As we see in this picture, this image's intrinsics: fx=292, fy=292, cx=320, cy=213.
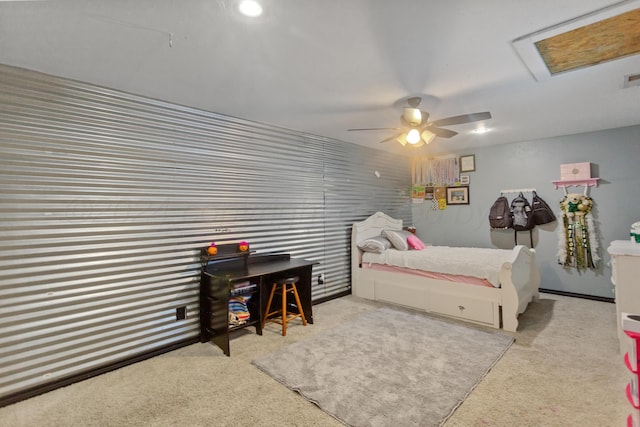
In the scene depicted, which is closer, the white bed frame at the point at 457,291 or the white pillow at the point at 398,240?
the white bed frame at the point at 457,291

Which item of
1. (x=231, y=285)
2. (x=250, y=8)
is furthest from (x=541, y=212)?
(x=250, y=8)

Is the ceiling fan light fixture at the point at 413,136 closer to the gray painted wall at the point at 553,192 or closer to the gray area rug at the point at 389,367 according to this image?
the gray area rug at the point at 389,367

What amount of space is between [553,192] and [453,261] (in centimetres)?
253

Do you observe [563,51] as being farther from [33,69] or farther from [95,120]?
[33,69]

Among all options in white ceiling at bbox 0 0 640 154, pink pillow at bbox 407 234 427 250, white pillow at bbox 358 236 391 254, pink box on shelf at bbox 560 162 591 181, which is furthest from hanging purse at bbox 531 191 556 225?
white pillow at bbox 358 236 391 254

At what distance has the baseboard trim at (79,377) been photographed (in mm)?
2148

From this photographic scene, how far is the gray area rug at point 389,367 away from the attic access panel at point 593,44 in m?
2.53

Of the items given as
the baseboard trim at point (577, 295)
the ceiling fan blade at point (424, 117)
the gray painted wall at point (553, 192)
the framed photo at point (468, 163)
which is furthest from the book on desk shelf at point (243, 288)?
the baseboard trim at point (577, 295)

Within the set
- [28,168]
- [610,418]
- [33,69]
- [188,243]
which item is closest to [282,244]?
[188,243]

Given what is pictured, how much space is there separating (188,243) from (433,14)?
2.86 meters

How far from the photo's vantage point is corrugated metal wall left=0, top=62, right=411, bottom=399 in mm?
2203

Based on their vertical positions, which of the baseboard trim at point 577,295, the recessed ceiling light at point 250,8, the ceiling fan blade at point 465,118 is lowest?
the baseboard trim at point 577,295

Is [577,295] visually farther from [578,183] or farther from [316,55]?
[316,55]

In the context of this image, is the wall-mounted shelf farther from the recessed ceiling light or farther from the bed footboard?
the recessed ceiling light
